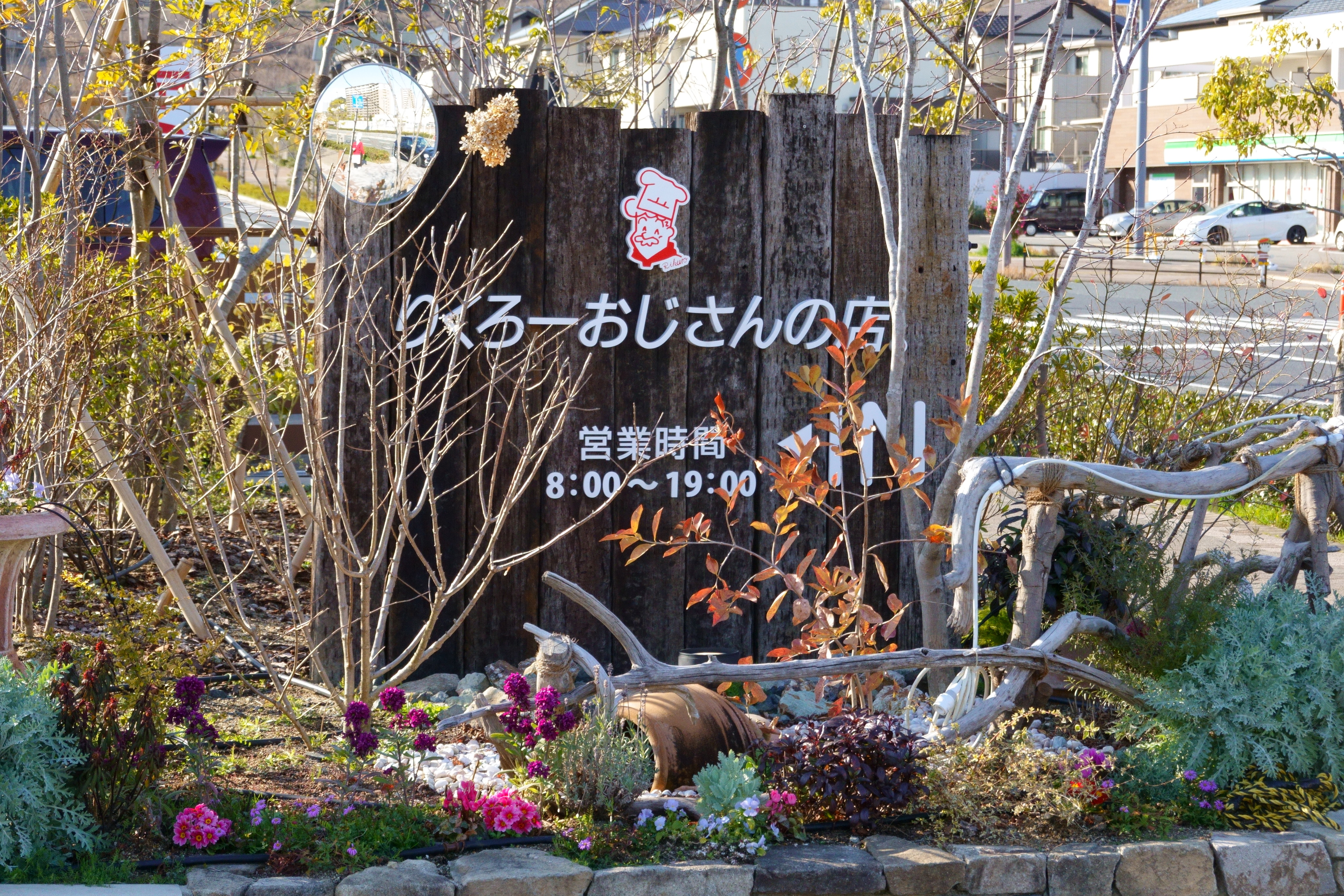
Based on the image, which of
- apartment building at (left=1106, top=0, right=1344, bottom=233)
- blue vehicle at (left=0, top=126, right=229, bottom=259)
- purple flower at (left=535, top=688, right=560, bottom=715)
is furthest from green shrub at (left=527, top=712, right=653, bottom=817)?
apartment building at (left=1106, top=0, right=1344, bottom=233)

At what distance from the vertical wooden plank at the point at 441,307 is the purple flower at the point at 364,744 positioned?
49.7 inches

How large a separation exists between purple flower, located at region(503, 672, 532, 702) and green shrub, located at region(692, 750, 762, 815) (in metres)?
0.52

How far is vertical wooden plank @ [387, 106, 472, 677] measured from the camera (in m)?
4.63

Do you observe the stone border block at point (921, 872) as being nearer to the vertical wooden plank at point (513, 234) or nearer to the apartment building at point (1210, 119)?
the vertical wooden plank at point (513, 234)

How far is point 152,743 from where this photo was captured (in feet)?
10.6

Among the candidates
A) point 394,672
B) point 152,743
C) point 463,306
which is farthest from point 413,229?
point 152,743

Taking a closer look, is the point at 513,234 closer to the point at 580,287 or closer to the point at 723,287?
the point at 580,287

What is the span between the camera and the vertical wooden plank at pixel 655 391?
4.78 metres

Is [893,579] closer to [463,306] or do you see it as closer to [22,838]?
[463,306]

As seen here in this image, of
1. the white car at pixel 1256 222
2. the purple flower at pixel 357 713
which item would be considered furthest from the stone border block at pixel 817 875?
the white car at pixel 1256 222

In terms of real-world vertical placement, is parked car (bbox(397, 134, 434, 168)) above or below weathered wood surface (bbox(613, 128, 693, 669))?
above

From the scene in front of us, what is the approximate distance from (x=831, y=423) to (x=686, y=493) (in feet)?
3.20

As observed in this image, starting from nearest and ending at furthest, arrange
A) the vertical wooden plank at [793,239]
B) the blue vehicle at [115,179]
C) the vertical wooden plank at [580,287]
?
the vertical wooden plank at [580,287], the vertical wooden plank at [793,239], the blue vehicle at [115,179]

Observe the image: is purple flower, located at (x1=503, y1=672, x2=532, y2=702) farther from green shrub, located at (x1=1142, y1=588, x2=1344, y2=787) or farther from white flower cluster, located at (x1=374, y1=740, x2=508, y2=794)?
green shrub, located at (x1=1142, y1=588, x2=1344, y2=787)
